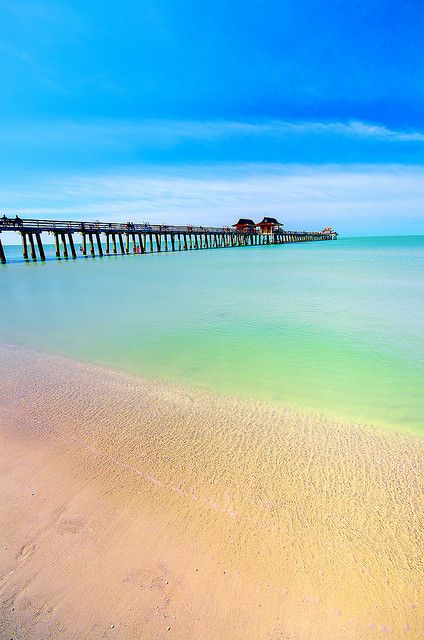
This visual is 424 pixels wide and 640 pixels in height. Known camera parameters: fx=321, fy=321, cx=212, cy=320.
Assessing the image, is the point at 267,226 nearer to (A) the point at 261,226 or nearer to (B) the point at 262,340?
(A) the point at 261,226

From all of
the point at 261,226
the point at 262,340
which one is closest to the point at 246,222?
the point at 261,226

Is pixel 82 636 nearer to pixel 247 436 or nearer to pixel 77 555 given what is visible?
pixel 77 555

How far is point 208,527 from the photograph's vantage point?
2490mm

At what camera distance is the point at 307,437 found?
3689mm

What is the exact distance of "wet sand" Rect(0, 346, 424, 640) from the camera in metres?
1.89

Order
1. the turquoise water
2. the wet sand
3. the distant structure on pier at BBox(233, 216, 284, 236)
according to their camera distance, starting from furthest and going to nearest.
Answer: the distant structure on pier at BBox(233, 216, 284, 236) < the turquoise water < the wet sand

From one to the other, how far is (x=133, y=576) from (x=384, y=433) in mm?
3081

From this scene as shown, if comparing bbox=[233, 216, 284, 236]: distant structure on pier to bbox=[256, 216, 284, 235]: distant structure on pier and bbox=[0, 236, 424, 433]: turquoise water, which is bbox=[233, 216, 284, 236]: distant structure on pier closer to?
bbox=[256, 216, 284, 235]: distant structure on pier

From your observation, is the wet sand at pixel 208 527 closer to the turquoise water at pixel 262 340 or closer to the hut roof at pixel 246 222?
the turquoise water at pixel 262 340

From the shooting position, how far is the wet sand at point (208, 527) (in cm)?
189

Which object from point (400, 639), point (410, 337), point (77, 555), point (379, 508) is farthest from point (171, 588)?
point (410, 337)

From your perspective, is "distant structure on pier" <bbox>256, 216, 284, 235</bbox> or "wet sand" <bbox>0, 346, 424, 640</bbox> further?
"distant structure on pier" <bbox>256, 216, 284, 235</bbox>

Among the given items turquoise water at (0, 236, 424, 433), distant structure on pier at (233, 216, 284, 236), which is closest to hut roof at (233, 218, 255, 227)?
distant structure on pier at (233, 216, 284, 236)

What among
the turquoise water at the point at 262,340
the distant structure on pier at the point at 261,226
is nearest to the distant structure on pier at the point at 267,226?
the distant structure on pier at the point at 261,226
